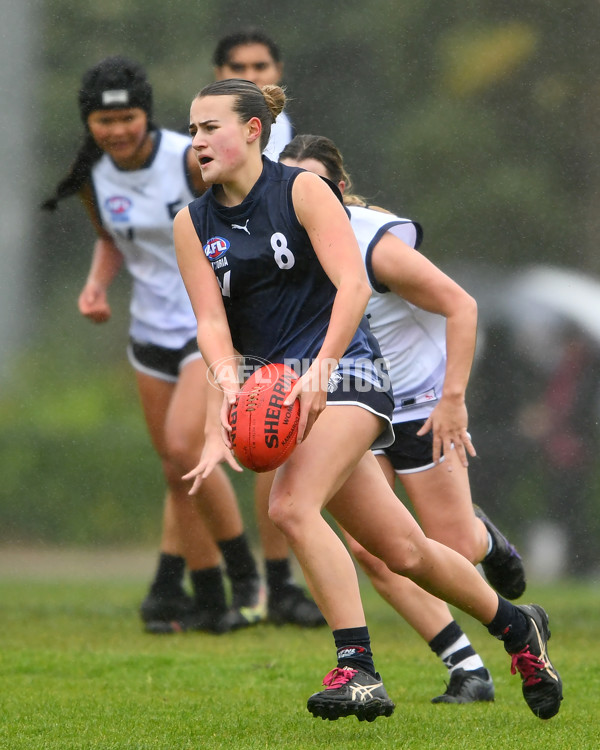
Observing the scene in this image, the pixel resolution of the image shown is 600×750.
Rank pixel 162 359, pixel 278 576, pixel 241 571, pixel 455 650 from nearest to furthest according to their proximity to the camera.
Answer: pixel 455 650
pixel 241 571
pixel 278 576
pixel 162 359

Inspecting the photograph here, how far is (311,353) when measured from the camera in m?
3.14

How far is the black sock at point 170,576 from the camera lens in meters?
5.74

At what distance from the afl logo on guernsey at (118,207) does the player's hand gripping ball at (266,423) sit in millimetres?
3082

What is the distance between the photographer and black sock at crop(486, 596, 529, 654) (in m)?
3.37

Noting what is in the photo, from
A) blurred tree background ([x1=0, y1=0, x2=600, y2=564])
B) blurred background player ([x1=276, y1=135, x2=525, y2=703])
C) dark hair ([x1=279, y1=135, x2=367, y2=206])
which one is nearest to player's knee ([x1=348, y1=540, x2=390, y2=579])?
blurred background player ([x1=276, y1=135, x2=525, y2=703])

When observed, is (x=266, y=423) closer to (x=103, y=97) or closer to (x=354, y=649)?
(x=354, y=649)

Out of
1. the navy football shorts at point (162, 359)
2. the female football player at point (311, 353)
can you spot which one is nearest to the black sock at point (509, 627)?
the female football player at point (311, 353)

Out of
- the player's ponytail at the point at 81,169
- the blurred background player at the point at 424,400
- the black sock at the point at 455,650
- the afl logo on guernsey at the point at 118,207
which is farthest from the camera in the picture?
the player's ponytail at the point at 81,169

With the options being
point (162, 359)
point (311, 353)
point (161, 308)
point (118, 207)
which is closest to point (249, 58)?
point (118, 207)

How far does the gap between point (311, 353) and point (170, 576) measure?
114 inches

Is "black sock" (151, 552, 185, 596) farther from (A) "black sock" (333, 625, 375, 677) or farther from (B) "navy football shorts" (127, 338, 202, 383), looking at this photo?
(A) "black sock" (333, 625, 375, 677)

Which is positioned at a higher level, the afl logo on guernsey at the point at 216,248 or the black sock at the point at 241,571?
the afl logo on guernsey at the point at 216,248

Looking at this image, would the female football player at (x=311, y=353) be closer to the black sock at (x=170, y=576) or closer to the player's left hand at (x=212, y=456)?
the player's left hand at (x=212, y=456)

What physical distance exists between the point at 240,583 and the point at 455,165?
8.57 ft
